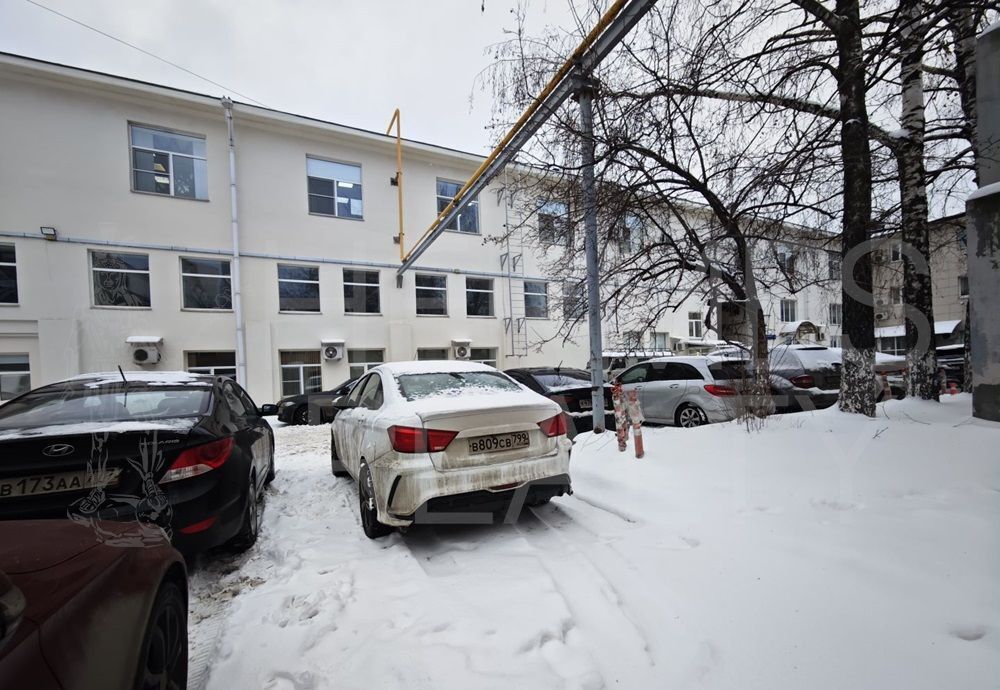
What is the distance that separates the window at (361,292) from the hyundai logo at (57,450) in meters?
13.5

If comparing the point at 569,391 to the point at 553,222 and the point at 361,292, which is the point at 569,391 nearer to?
the point at 553,222

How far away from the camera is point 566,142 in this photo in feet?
20.4

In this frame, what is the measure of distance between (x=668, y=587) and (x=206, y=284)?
601 inches

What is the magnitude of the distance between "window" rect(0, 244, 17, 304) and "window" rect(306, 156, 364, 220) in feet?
25.0

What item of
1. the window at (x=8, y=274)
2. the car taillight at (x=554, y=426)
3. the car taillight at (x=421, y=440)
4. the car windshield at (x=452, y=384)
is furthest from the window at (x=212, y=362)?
the car taillight at (x=554, y=426)

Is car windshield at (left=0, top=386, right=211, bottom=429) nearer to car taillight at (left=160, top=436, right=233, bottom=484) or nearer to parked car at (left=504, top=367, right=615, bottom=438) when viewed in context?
car taillight at (left=160, top=436, right=233, bottom=484)

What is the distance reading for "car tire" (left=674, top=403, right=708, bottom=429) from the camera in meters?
7.66

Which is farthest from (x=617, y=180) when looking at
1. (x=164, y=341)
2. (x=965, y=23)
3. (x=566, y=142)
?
(x=164, y=341)

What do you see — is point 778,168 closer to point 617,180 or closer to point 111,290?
point 617,180

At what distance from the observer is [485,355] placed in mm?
18109

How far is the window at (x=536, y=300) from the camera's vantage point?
62.2 ft

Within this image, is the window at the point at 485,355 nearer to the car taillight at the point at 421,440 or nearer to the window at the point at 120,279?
the window at the point at 120,279

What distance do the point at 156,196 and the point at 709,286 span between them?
1518 cm

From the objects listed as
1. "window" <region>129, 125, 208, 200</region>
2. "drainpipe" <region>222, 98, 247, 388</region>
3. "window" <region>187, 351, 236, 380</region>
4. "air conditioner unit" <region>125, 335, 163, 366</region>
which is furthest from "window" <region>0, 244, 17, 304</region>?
"drainpipe" <region>222, 98, 247, 388</region>
